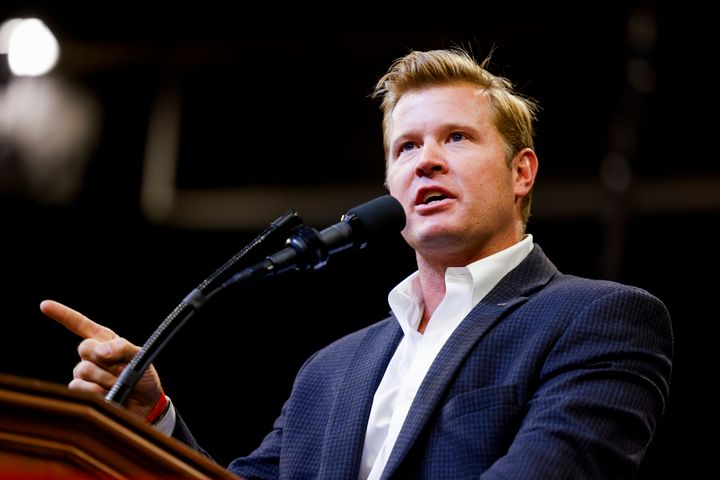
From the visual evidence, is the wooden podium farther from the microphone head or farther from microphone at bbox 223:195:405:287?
the microphone head

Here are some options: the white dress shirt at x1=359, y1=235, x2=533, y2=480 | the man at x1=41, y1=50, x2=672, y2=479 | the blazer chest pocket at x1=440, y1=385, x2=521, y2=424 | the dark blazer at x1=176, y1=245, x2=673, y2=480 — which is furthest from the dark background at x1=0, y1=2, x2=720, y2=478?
the blazer chest pocket at x1=440, y1=385, x2=521, y2=424

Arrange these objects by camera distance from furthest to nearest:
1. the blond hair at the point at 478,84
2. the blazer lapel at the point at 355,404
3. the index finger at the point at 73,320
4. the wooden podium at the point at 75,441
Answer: the blond hair at the point at 478,84, the blazer lapel at the point at 355,404, the index finger at the point at 73,320, the wooden podium at the point at 75,441

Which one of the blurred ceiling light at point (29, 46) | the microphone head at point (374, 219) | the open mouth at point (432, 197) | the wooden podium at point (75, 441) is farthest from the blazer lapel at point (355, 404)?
the blurred ceiling light at point (29, 46)

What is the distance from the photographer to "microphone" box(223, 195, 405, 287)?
4.81 feet

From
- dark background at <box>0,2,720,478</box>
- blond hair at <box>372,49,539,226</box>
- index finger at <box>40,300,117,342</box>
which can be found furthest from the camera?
dark background at <box>0,2,720,478</box>

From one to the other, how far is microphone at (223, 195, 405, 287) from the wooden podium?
36 centimetres

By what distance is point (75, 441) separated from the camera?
3.61 ft

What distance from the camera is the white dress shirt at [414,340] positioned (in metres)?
1.96

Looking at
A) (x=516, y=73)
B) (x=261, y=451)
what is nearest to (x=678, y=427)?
(x=516, y=73)

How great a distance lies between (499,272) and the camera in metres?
2.16

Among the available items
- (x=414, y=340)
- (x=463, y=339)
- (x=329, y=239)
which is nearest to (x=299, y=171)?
(x=414, y=340)

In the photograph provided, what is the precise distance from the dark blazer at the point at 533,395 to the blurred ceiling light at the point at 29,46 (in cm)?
A: 256

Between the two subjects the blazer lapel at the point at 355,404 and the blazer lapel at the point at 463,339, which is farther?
the blazer lapel at the point at 355,404

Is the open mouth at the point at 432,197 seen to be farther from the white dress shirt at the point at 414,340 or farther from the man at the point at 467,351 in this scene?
the white dress shirt at the point at 414,340
